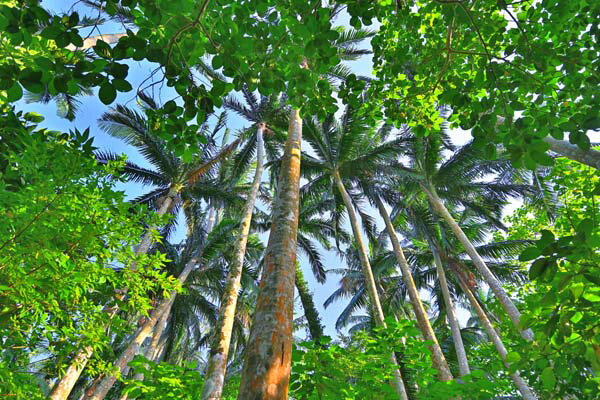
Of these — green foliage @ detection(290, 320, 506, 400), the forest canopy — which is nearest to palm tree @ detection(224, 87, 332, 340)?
the forest canopy

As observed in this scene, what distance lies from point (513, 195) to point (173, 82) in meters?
15.3

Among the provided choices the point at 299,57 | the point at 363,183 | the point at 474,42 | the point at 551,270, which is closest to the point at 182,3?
the point at 299,57

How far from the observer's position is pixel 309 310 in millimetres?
12406

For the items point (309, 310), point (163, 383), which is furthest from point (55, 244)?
point (309, 310)

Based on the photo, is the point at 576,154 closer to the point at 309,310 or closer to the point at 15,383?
the point at 15,383

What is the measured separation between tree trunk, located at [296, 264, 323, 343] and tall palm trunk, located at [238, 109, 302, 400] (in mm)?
9983

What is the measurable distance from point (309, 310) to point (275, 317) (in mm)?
10911

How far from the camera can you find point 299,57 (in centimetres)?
150

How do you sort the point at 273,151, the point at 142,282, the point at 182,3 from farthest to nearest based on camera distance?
the point at 273,151
the point at 142,282
the point at 182,3

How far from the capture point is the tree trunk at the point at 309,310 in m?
12.0

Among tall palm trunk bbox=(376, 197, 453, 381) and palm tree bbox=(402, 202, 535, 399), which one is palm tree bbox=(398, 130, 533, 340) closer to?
palm tree bbox=(402, 202, 535, 399)

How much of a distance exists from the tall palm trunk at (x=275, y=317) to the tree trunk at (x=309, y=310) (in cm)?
998

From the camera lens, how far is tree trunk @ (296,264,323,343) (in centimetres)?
1202

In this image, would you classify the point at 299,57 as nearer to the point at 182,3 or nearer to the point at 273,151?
the point at 182,3
